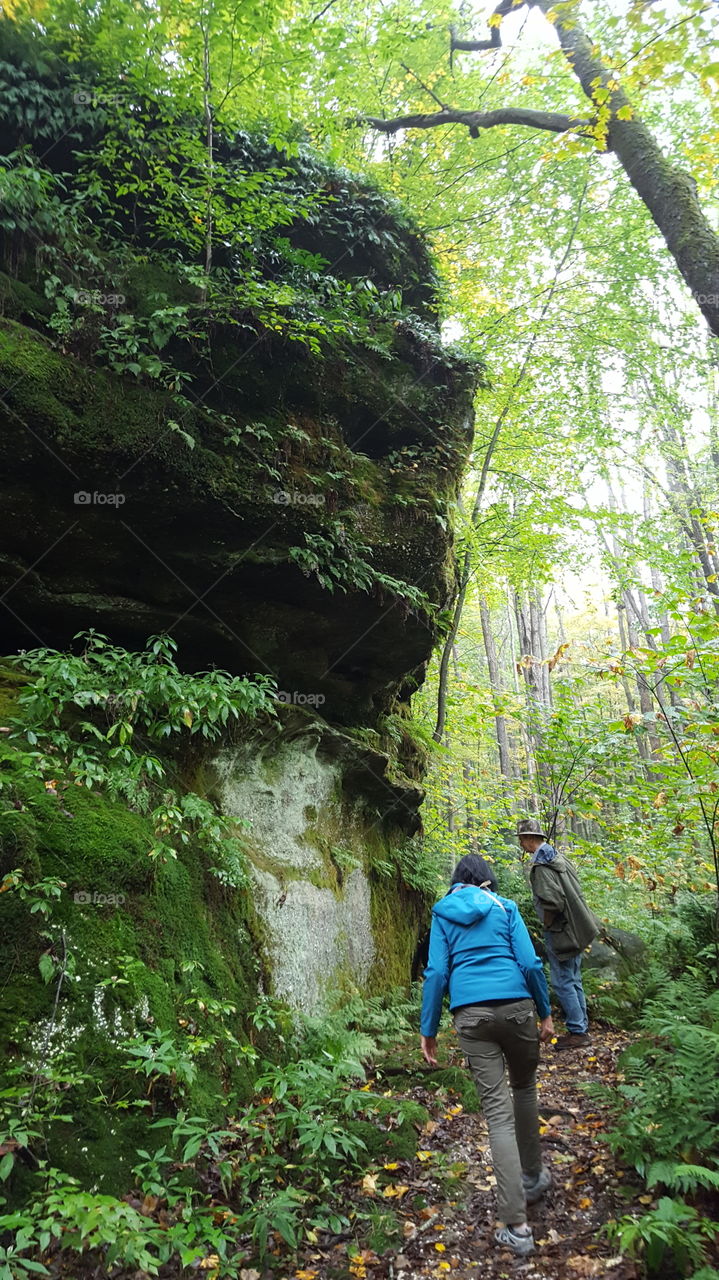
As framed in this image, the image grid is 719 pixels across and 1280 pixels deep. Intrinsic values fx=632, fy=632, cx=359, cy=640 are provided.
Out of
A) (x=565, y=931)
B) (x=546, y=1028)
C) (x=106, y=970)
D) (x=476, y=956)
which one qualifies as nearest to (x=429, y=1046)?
(x=476, y=956)

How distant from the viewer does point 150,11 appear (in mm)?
7590

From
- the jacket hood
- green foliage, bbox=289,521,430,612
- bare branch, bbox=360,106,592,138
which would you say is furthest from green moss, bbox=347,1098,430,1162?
bare branch, bbox=360,106,592,138

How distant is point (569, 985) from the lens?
7.26 m

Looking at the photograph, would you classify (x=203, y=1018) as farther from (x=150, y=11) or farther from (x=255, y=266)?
(x=150, y=11)

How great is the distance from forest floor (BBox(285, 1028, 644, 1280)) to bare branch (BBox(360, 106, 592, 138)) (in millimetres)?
8281

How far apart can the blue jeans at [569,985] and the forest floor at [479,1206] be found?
1568mm

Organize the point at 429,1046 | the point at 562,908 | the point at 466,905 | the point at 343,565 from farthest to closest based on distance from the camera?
the point at 343,565 < the point at 562,908 < the point at 429,1046 < the point at 466,905

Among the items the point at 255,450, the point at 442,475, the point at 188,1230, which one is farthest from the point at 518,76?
the point at 188,1230

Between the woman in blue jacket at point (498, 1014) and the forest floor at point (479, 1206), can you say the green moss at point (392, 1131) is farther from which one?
the woman in blue jacket at point (498, 1014)

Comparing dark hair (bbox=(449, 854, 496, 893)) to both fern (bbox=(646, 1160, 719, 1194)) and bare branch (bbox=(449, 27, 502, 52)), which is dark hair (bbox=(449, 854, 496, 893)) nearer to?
fern (bbox=(646, 1160, 719, 1194))

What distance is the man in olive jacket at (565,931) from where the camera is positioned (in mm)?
7133

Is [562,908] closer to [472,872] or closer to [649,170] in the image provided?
[472,872]

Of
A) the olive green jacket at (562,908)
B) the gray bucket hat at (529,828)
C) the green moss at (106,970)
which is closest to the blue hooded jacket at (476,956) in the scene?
the green moss at (106,970)

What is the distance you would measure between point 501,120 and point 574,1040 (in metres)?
10.4
